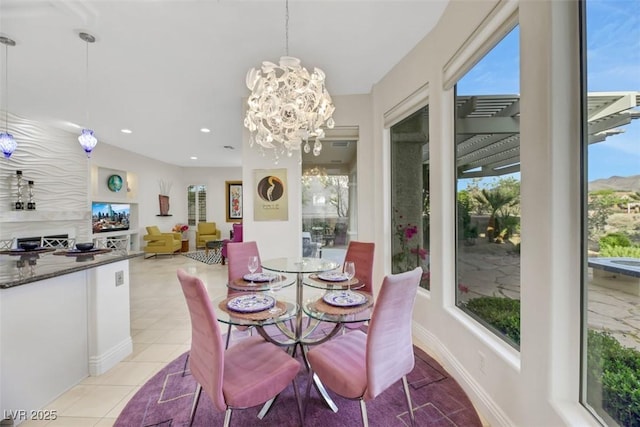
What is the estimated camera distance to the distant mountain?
109cm

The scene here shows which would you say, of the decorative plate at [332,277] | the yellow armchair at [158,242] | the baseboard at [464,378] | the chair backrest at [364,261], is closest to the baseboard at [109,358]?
the decorative plate at [332,277]

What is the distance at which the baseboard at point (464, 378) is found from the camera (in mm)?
1692

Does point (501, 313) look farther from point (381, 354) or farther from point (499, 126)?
point (499, 126)

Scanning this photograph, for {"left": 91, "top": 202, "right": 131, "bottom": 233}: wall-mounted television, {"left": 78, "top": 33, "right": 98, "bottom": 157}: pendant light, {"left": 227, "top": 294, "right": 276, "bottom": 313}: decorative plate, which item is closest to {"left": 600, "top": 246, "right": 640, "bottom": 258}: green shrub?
{"left": 227, "top": 294, "right": 276, "bottom": 313}: decorative plate

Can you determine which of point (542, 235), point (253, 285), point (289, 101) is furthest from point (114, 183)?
point (542, 235)

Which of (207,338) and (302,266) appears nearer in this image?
(207,338)

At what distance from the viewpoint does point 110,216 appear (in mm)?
7301

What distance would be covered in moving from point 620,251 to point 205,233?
1001 centimetres

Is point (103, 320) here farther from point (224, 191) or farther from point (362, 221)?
point (224, 191)

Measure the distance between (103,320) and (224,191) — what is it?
8265 mm

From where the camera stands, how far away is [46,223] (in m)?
5.15

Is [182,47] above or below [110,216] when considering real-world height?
above

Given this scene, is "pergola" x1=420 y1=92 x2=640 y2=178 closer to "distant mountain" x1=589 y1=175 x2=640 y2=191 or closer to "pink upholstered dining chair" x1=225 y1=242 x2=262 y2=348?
"distant mountain" x1=589 y1=175 x2=640 y2=191

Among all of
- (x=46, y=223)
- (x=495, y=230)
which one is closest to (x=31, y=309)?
(x=495, y=230)
